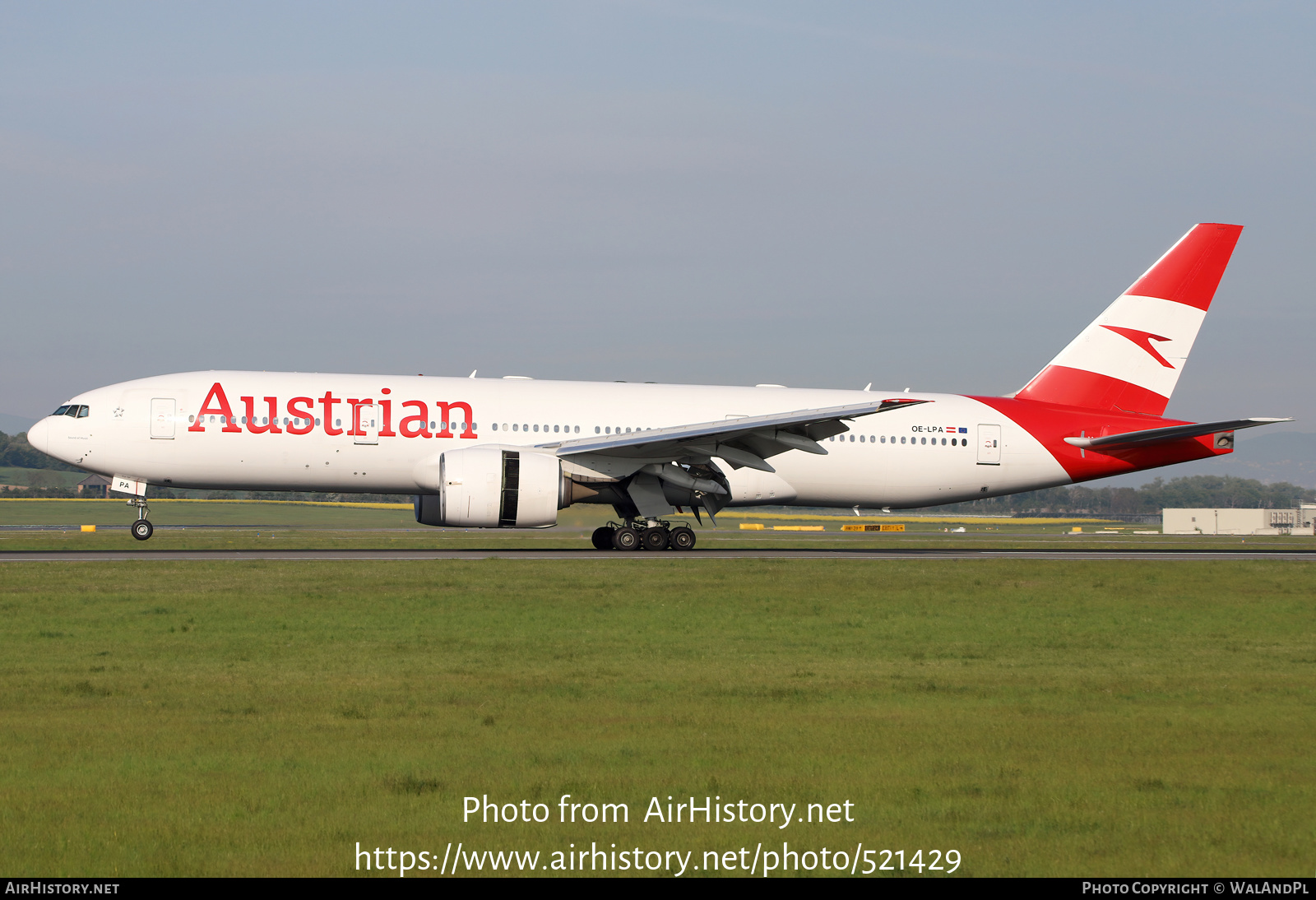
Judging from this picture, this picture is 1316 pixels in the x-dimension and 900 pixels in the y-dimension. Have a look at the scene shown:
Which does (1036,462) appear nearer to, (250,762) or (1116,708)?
(1116,708)

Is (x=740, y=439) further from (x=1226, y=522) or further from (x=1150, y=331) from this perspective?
(x=1226, y=522)

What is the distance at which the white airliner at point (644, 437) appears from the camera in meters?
27.5

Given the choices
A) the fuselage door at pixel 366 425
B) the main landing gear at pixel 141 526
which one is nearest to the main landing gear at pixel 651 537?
the fuselage door at pixel 366 425

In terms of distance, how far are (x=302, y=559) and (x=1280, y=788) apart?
21.5 m

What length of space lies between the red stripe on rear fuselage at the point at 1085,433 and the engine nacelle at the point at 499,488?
13.7 meters

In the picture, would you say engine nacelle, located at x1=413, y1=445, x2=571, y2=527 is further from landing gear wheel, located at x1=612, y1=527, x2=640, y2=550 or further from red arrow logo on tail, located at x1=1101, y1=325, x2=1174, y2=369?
red arrow logo on tail, located at x1=1101, y1=325, x2=1174, y2=369

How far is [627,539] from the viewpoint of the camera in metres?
29.3

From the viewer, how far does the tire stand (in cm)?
2931

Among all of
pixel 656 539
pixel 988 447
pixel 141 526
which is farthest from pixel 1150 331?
pixel 141 526

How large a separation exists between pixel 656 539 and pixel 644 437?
11.4 feet

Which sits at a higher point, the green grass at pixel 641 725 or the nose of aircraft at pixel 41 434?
the nose of aircraft at pixel 41 434

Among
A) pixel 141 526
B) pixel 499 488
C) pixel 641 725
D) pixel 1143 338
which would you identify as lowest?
pixel 641 725

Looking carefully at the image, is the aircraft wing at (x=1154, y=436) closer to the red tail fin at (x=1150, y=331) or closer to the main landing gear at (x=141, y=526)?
the red tail fin at (x=1150, y=331)

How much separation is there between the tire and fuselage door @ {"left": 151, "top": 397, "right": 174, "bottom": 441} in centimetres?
1163
